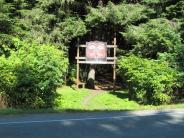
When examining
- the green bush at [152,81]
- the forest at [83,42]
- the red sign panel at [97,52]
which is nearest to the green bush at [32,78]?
the forest at [83,42]

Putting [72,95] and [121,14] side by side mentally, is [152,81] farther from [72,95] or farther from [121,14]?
[121,14]

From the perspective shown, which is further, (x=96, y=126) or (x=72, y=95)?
(x=72, y=95)

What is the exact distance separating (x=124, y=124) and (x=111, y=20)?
20.0 meters

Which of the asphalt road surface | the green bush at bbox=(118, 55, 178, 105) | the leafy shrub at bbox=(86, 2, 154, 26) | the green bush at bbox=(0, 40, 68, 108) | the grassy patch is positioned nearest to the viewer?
the asphalt road surface

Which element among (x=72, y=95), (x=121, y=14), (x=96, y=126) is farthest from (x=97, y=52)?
(x=96, y=126)

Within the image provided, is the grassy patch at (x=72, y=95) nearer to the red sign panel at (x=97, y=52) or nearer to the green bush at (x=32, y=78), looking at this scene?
the red sign panel at (x=97, y=52)

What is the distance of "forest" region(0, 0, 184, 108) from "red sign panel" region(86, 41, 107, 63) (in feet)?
5.14

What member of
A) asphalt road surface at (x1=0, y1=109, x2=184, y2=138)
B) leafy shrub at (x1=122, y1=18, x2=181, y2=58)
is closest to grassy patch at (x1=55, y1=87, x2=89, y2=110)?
leafy shrub at (x1=122, y1=18, x2=181, y2=58)

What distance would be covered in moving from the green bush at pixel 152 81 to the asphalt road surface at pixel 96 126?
27.0 ft

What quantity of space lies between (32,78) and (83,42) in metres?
18.7

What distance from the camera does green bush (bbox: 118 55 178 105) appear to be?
21016 millimetres

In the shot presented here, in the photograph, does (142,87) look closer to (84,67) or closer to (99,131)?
(99,131)

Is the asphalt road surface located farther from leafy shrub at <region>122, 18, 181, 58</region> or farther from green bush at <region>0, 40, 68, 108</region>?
leafy shrub at <region>122, 18, 181, 58</region>

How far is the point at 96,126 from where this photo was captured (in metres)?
10.5
